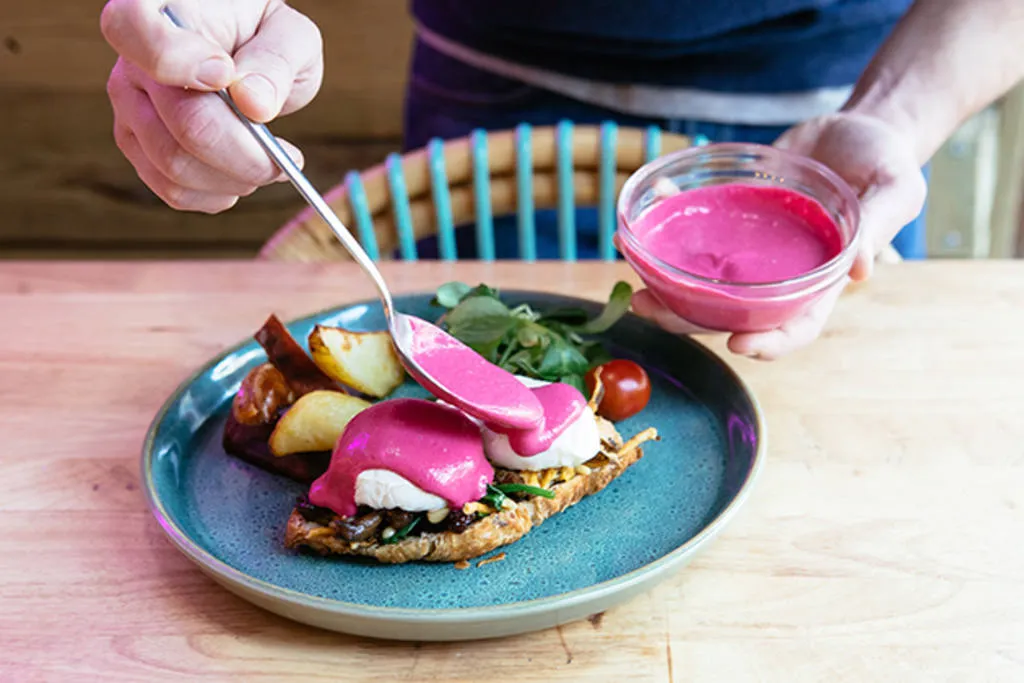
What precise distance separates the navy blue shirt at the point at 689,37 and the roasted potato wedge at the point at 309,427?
108 cm

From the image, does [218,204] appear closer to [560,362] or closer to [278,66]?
[278,66]

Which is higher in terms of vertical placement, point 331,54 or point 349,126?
point 331,54

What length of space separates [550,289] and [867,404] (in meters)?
0.59

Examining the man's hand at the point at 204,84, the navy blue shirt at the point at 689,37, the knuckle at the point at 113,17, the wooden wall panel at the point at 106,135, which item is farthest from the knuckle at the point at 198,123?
the wooden wall panel at the point at 106,135

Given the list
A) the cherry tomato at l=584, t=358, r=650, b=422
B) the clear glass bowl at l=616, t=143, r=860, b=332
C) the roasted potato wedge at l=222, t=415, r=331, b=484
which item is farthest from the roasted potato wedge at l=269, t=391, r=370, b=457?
the clear glass bowl at l=616, t=143, r=860, b=332

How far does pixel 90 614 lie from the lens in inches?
44.3

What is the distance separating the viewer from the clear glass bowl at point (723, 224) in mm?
1334

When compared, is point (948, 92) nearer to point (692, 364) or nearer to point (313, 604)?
point (692, 364)

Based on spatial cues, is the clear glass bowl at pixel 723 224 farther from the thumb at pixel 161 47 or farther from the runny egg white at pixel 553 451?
the thumb at pixel 161 47

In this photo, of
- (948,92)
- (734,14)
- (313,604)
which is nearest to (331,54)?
(734,14)

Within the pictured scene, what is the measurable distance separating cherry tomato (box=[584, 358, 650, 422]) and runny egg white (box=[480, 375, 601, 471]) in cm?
19

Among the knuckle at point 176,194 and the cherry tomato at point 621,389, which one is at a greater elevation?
the knuckle at point 176,194

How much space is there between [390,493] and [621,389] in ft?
1.36

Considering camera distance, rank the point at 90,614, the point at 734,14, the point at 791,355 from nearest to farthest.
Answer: the point at 90,614, the point at 791,355, the point at 734,14
